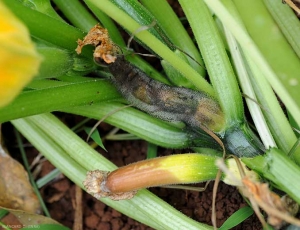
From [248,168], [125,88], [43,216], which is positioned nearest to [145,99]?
[125,88]

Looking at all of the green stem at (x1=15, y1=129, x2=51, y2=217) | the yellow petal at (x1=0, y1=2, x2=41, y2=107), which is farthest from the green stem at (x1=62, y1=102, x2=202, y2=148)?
the yellow petal at (x1=0, y1=2, x2=41, y2=107)

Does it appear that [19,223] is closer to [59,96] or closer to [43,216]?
[43,216]

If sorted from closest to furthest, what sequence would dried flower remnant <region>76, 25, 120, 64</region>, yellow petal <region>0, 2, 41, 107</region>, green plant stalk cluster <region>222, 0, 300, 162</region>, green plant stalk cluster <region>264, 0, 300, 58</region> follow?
yellow petal <region>0, 2, 41, 107</region>, dried flower remnant <region>76, 25, 120, 64</region>, green plant stalk cluster <region>222, 0, 300, 162</region>, green plant stalk cluster <region>264, 0, 300, 58</region>

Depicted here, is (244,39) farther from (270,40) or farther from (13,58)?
(13,58)

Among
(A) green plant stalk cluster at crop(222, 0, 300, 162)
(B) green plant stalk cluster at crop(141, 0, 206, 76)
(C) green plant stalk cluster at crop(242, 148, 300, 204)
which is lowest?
(C) green plant stalk cluster at crop(242, 148, 300, 204)

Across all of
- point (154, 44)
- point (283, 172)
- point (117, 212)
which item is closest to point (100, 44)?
point (154, 44)

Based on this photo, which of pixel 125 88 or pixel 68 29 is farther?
pixel 125 88

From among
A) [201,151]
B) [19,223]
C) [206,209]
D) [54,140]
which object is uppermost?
[54,140]

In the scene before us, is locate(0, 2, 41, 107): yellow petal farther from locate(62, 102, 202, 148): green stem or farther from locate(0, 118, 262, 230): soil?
locate(0, 118, 262, 230): soil
